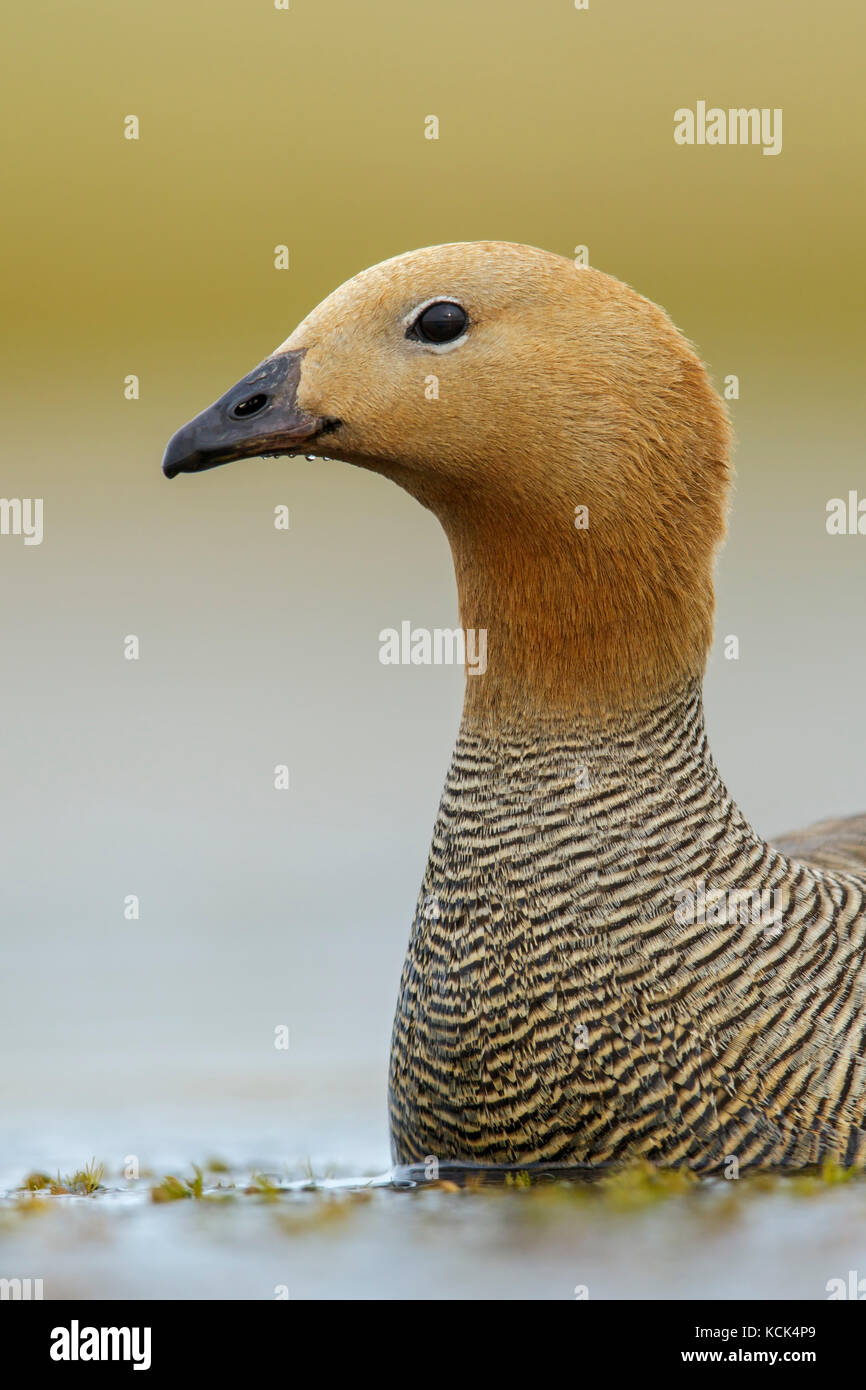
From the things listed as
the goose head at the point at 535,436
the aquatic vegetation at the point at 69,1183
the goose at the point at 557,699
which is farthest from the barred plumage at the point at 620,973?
the aquatic vegetation at the point at 69,1183

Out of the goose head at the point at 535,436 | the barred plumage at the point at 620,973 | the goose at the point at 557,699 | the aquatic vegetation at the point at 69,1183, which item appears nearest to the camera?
the barred plumage at the point at 620,973

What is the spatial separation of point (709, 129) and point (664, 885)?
928 inches

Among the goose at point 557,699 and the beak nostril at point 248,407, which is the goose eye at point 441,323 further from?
the beak nostril at point 248,407

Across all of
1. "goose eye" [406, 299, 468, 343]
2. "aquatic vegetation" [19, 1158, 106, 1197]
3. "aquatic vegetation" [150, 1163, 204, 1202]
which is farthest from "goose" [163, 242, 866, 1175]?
"aquatic vegetation" [19, 1158, 106, 1197]

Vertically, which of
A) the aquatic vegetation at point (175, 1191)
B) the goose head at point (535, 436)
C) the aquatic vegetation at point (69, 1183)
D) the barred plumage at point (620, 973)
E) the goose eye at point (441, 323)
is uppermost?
the goose eye at point (441, 323)

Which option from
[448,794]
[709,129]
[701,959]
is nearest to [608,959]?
[701,959]

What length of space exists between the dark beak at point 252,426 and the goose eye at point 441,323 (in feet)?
1.28

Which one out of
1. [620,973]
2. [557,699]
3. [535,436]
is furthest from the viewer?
[557,699]

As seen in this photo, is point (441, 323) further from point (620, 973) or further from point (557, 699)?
point (620, 973)

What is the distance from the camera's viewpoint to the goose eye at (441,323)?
21.9 feet

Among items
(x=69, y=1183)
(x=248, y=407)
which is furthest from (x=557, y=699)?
(x=69, y=1183)

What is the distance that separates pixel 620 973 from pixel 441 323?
209cm

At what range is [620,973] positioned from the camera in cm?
637
